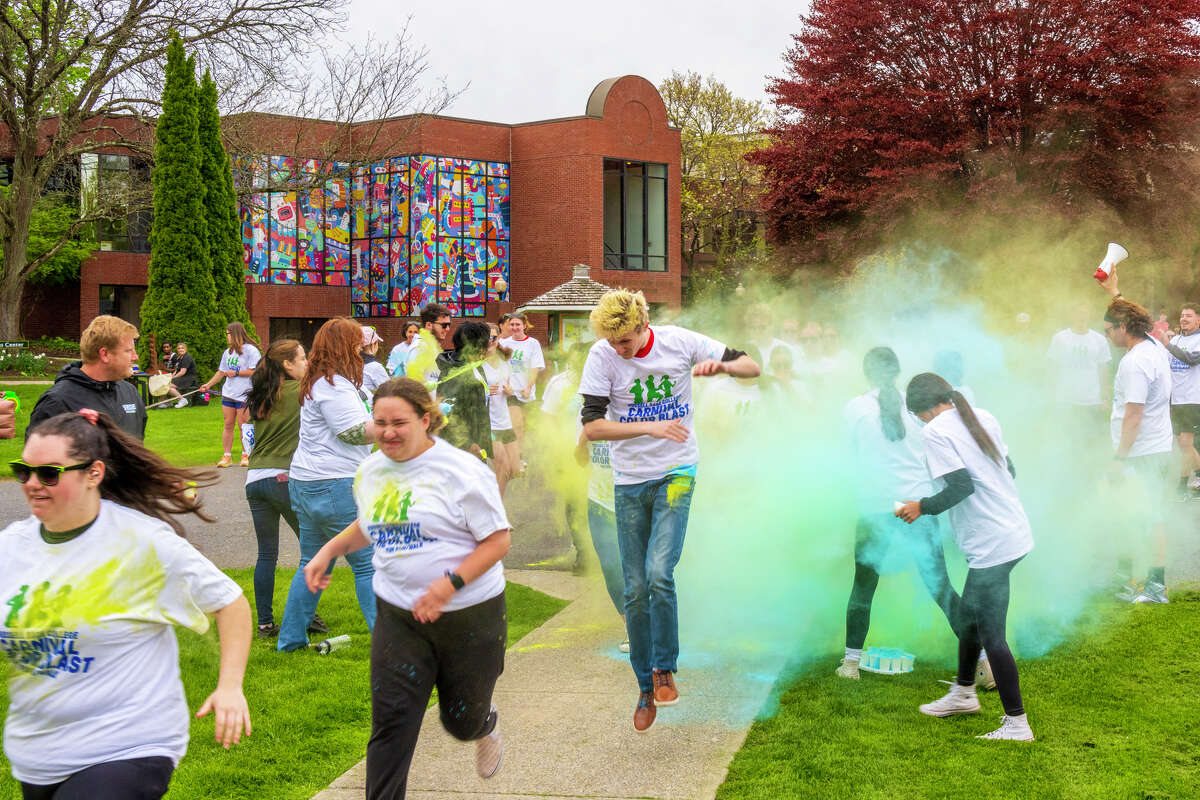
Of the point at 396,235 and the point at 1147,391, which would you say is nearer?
the point at 1147,391

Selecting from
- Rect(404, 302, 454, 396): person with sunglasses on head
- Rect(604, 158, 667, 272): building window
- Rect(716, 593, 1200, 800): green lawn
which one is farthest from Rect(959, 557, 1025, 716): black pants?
Rect(604, 158, 667, 272): building window

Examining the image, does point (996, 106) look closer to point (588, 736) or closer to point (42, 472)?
point (588, 736)

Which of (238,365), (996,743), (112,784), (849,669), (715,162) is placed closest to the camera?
(112,784)

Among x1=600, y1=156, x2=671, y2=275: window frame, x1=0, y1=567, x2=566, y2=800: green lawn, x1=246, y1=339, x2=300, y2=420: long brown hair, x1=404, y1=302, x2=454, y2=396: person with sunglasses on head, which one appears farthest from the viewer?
x1=600, y1=156, x2=671, y2=275: window frame

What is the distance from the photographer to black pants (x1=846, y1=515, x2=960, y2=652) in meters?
5.41

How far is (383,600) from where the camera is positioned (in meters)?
3.71

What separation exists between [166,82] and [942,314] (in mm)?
22243

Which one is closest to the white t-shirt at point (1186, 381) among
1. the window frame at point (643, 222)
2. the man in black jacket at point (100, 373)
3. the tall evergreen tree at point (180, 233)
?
the man in black jacket at point (100, 373)

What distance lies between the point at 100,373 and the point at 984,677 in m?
4.64

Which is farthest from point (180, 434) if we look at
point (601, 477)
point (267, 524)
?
point (601, 477)

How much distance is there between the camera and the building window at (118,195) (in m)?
30.0

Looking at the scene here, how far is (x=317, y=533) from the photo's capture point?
601cm

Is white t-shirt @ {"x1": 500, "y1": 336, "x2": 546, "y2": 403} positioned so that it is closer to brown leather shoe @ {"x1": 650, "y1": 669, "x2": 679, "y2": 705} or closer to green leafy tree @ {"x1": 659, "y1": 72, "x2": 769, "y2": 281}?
brown leather shoe @ {"x1": 650, "y1": 669, "x2": 679, "y2": 705}

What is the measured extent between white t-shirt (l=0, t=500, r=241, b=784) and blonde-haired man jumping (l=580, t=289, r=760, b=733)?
2.28 metres
